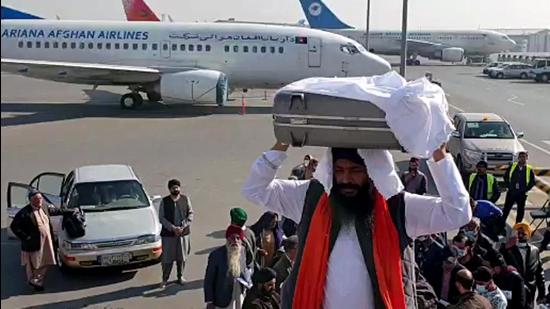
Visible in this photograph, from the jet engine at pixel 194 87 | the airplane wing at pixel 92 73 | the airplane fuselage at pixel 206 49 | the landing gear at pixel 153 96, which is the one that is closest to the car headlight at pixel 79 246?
the jet engine at pixel 194 87

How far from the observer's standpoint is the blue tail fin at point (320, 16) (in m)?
73.7

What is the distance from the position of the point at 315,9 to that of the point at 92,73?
51.1m

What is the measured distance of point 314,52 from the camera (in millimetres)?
26547

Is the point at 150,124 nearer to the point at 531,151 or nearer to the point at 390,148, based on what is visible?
the point at 531,151

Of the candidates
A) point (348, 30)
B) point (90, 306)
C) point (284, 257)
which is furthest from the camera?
point (348, 30)

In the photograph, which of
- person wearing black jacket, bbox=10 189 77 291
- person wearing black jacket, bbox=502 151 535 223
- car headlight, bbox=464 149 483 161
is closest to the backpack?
person wearing black jacket, bbox=10 189 77 291

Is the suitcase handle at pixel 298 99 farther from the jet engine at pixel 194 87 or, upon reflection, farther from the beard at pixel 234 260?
the jet engine at pixel 194 87

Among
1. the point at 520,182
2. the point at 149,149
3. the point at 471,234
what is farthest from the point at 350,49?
the point at 471,234

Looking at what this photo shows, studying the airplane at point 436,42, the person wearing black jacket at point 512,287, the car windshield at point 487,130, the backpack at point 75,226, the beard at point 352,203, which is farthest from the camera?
the airplane at point 436,42

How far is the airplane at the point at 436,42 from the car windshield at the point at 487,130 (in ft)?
168

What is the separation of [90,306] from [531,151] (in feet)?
48.7

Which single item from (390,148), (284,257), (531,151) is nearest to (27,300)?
(284,257)

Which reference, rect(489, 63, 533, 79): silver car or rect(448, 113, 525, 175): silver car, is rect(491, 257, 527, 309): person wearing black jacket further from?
rect(489, 63, 533, 79): silver car

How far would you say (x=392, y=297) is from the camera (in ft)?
9.87
